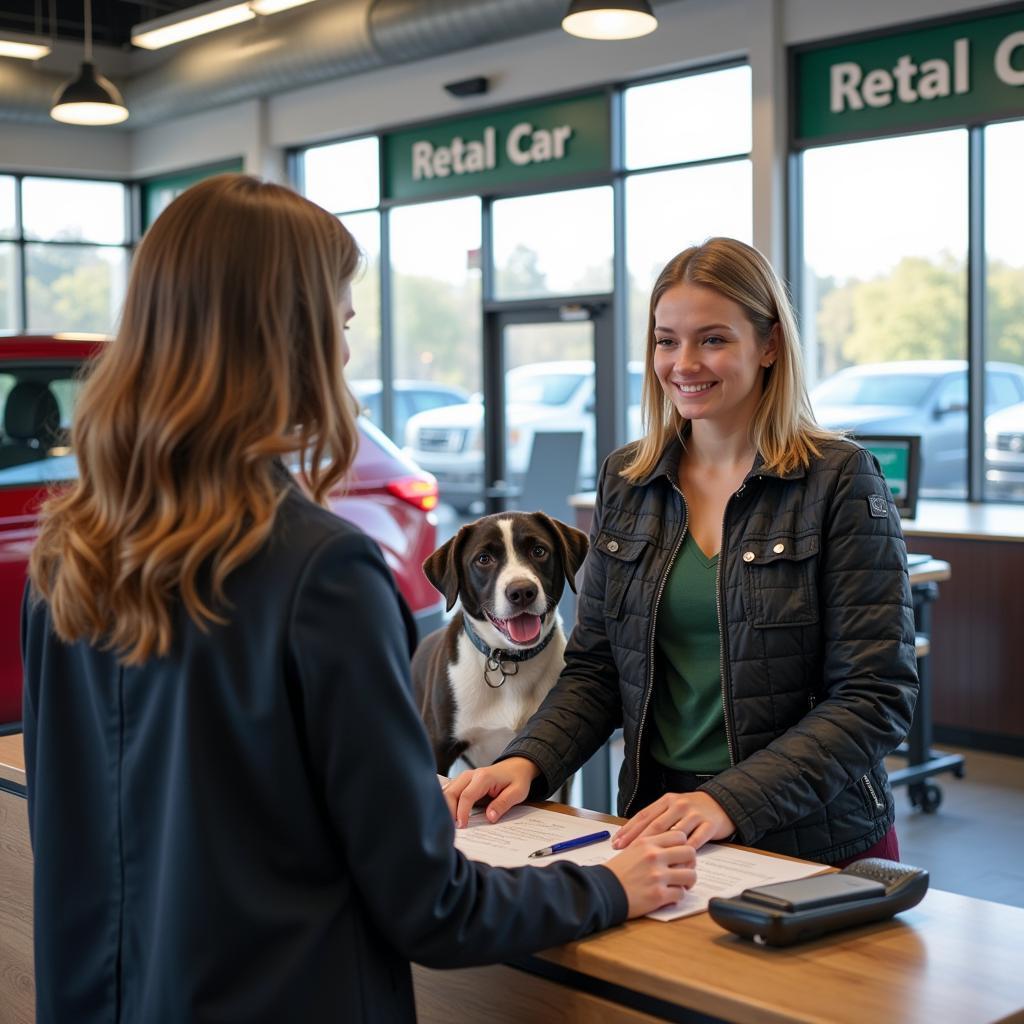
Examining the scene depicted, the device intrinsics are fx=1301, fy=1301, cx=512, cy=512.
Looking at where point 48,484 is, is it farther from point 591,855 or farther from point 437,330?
point 437,330

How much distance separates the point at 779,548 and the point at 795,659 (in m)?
0.16

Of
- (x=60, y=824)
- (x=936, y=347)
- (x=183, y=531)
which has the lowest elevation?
(x=60, y=824)

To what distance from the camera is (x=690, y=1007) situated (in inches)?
50.9

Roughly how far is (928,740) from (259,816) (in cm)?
428

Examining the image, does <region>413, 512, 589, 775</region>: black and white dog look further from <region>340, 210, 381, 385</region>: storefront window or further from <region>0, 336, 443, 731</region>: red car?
<region>340, 210, 381, 385</region>: storefront window

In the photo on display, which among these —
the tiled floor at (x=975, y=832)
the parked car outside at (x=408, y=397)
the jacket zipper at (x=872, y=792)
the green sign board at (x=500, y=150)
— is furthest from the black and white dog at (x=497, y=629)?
the parked car outside at (x=408, y=397)

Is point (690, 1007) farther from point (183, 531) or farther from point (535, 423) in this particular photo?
point (535, 423)

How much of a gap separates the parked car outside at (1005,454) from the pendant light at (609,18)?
8.94ft

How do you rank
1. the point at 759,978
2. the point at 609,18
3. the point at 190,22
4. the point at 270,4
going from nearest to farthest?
the point at 759,978, the point at 609,18, the point at 270,4, the point at 190,22

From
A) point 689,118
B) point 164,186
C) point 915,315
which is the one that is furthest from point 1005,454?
point 164,186

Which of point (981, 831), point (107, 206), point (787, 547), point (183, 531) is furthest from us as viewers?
point (107, 206)

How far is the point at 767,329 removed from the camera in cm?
204

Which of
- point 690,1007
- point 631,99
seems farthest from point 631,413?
point 690,1007

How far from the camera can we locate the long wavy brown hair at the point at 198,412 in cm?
114
